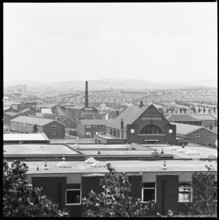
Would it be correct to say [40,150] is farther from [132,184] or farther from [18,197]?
[18,197]

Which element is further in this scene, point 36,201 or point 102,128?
point 102,128

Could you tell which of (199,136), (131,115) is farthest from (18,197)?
(199,136)

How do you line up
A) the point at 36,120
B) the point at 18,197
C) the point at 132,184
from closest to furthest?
the point at 18,197
the point at 132,184
the point at 36,120

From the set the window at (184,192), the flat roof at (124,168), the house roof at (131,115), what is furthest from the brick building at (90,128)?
the window at (184,192)

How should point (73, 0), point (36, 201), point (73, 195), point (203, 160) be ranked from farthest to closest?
1. point (203, 160)
2. point (73, 195)
3. point (36, 201)
4. point (73, 0)

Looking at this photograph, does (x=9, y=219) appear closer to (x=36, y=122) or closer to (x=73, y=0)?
(x=73, y=0)

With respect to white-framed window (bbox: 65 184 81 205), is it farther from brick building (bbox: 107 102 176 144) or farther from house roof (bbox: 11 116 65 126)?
house roof (bbox: 11 116 65 126)

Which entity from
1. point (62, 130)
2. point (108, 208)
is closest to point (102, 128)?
point (62, 130)
